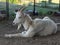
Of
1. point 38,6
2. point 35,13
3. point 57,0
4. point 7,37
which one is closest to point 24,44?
point 7,37

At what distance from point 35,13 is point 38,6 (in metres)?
1.38

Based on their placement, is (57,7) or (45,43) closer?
(45,43)

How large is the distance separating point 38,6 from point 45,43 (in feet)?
22.6

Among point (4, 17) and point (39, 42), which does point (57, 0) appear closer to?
point (4, 17)

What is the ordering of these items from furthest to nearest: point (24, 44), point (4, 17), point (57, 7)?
point (57, 7)
point (4, 17)
point (24, 44)

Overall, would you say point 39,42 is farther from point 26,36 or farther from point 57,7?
point 57,7

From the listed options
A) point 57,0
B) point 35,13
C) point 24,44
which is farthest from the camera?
point 57,0

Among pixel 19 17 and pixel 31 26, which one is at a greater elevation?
pixel 19 17

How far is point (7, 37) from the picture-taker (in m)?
6.13

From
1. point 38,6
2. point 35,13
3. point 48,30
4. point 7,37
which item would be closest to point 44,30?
point 48,30

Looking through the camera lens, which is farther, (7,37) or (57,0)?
(57,0)

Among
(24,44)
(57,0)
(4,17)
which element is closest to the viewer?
(24,44)

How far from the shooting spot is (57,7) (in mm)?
12219

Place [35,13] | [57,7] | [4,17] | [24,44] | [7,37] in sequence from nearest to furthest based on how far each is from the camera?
[24,44] < [7,37] < [4,17] < [35,13] < [57,7]
